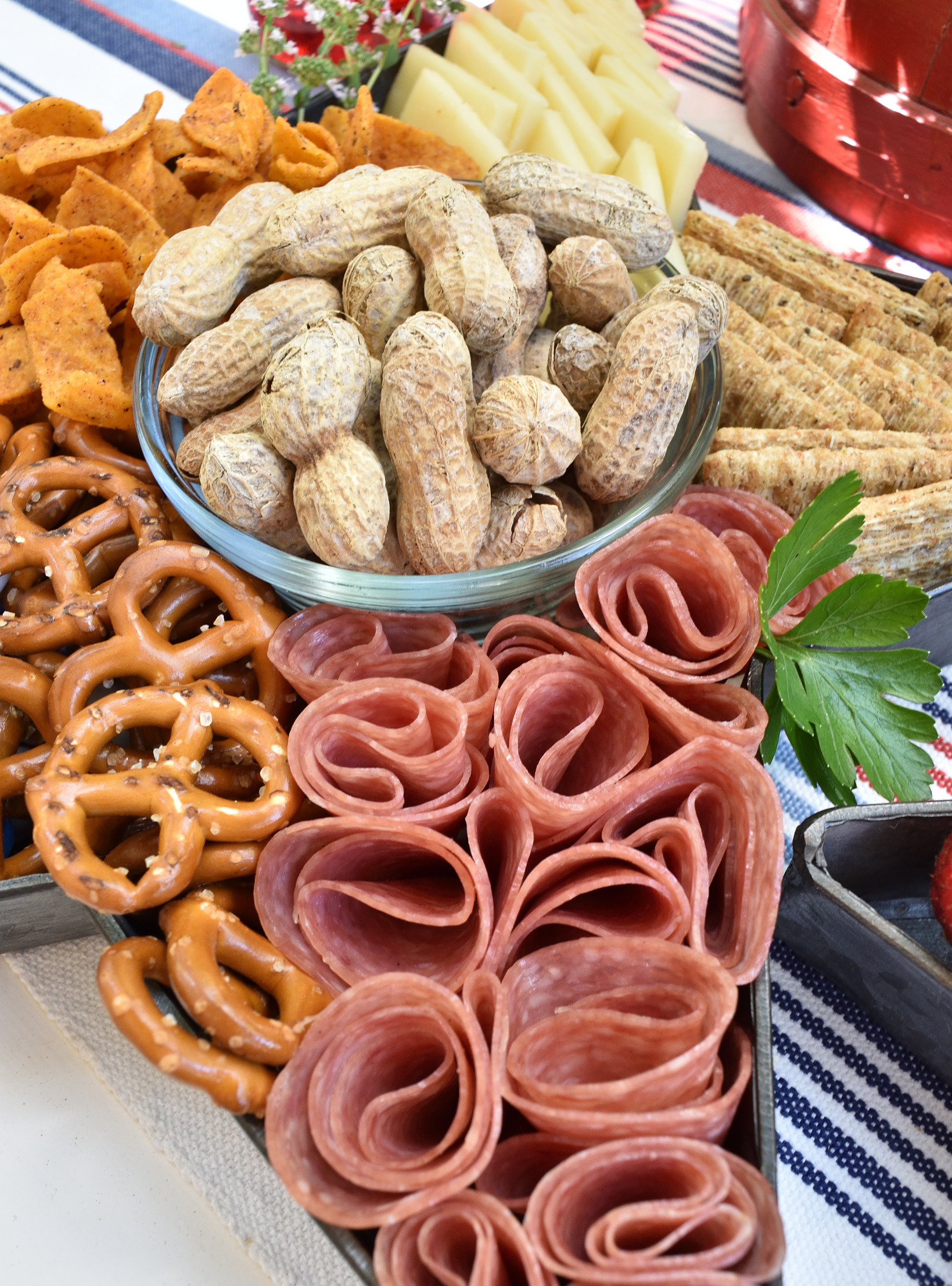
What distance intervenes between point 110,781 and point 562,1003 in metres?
0.30

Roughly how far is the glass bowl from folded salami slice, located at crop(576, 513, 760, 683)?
3 centimetres

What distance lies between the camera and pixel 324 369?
69cm

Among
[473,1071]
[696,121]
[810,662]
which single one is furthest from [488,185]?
[696,121]

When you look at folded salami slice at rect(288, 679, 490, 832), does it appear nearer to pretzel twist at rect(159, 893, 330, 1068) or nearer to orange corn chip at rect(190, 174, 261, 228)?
pretzel twist at rect(159, 893, 330, 1068)

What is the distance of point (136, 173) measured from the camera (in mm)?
993

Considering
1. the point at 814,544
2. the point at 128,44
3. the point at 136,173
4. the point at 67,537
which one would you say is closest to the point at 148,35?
the point at 128,44

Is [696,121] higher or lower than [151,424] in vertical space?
higher

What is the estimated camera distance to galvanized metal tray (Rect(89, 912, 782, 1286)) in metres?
0.49

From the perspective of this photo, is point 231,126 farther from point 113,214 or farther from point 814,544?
point 814,544

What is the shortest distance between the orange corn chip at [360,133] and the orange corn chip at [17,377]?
0.39 metres

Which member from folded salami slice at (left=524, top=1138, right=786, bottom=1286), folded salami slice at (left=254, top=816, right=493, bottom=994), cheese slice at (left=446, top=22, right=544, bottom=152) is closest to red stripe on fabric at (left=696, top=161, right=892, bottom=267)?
cheese slice at (left=446, top=22, right=544, bottom=152)

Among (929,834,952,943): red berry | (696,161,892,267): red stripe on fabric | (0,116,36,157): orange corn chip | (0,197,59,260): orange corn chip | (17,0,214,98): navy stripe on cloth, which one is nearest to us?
(929,834,952,943): red berry

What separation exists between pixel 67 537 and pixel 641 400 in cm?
45

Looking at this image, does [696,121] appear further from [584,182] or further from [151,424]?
[151,424]
